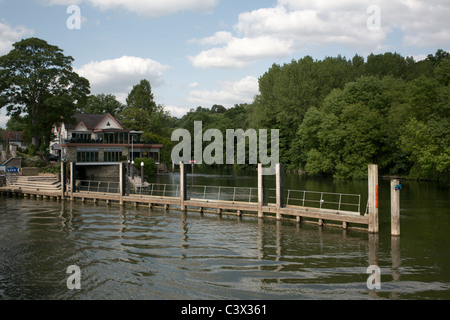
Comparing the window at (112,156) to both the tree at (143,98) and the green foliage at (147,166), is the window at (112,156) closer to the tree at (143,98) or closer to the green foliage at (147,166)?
the green foliage at (147,166)

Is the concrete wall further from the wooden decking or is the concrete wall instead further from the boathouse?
the wooden decking

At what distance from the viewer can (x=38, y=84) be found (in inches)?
2506

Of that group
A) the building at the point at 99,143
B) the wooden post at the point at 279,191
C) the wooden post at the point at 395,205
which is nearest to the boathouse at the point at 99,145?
the building at the point at 99,143

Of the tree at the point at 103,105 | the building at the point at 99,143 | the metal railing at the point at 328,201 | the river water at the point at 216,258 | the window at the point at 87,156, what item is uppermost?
the tree at the point at 103,105

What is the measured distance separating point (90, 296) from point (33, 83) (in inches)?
2221

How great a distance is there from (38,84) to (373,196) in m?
56.7

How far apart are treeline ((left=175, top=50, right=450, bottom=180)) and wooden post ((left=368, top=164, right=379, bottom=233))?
34.1 meters

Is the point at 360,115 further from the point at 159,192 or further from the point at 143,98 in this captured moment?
the point at 143,98

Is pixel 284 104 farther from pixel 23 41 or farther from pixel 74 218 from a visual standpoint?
pixel 74 218

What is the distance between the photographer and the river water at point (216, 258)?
15.1 m

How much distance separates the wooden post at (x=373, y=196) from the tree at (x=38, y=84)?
5294 cm

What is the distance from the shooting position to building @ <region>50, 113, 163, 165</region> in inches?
2709

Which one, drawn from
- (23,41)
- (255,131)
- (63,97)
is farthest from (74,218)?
(255,131)

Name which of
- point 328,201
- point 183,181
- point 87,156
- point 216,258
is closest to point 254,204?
point 183,181
